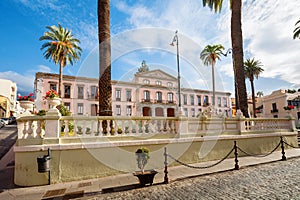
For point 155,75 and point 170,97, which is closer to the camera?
point 155,75

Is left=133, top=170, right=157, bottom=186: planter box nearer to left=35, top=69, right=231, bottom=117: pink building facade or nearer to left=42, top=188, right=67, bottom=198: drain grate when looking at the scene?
left=42, top=188, right=67, bottom=198: drain grate

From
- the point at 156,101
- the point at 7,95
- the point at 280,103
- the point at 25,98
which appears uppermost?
the point at 7,95

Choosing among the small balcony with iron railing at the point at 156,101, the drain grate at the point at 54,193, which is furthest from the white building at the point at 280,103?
the drain grate at the point at 54,193

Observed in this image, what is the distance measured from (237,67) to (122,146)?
27.9ft

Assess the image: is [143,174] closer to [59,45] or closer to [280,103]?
[59,45]

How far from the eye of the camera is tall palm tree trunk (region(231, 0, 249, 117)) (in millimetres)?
10125

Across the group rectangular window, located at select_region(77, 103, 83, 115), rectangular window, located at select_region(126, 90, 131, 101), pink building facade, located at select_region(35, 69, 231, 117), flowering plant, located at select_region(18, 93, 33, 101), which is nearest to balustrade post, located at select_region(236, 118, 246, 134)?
flowering plant, located at select_region(18, 93, 33, 101)

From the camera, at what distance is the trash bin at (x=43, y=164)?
4707mm

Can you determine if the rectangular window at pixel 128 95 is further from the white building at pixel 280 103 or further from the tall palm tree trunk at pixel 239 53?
the white building at pixel 280 103

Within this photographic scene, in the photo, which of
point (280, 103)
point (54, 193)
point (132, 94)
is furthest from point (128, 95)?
point (280, 103)

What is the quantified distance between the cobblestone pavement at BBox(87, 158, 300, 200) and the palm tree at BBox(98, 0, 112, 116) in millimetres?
3325

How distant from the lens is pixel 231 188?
4.62 meters

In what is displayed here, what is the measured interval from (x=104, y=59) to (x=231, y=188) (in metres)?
6.22

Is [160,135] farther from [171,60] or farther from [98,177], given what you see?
[171,60]
